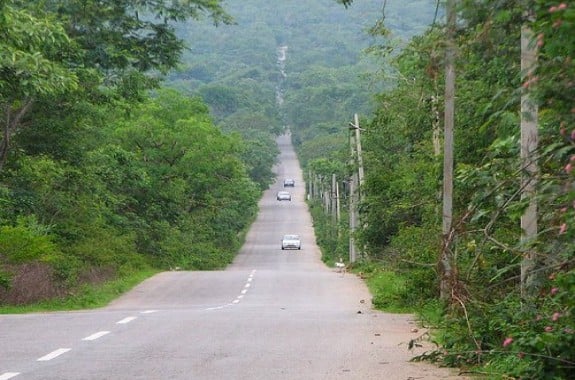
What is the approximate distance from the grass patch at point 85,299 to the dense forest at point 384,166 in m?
0.20

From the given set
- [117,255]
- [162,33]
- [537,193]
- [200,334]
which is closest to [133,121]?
[117,255]

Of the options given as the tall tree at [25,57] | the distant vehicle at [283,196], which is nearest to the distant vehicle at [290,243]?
the distant vehicle at [283,196]

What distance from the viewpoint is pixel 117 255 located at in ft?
125

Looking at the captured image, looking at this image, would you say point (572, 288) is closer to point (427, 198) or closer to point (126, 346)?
point (126, 346)

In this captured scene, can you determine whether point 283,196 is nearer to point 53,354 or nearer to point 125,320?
point 125,320

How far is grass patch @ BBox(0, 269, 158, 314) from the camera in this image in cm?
2427

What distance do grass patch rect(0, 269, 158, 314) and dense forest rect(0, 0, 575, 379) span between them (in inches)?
7.9

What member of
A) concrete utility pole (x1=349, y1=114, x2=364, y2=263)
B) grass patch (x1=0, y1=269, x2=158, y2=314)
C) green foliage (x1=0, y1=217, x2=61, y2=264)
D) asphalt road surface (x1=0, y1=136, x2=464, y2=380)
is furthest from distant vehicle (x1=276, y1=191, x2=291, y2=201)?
asphalt road surface (x1=0, y1=136, x2=464, y2=380)

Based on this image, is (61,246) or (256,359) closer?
(256,359)

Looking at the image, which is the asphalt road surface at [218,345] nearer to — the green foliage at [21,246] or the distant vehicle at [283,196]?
the green foliage at [21,246]

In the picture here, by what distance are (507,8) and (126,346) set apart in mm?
7527

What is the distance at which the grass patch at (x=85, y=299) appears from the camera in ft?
79.6

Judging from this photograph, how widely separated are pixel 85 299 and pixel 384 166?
18.1 meters

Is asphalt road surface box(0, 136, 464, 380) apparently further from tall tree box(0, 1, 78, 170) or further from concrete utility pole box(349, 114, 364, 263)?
concrete utility pole box(349, 114, 364, 263)
